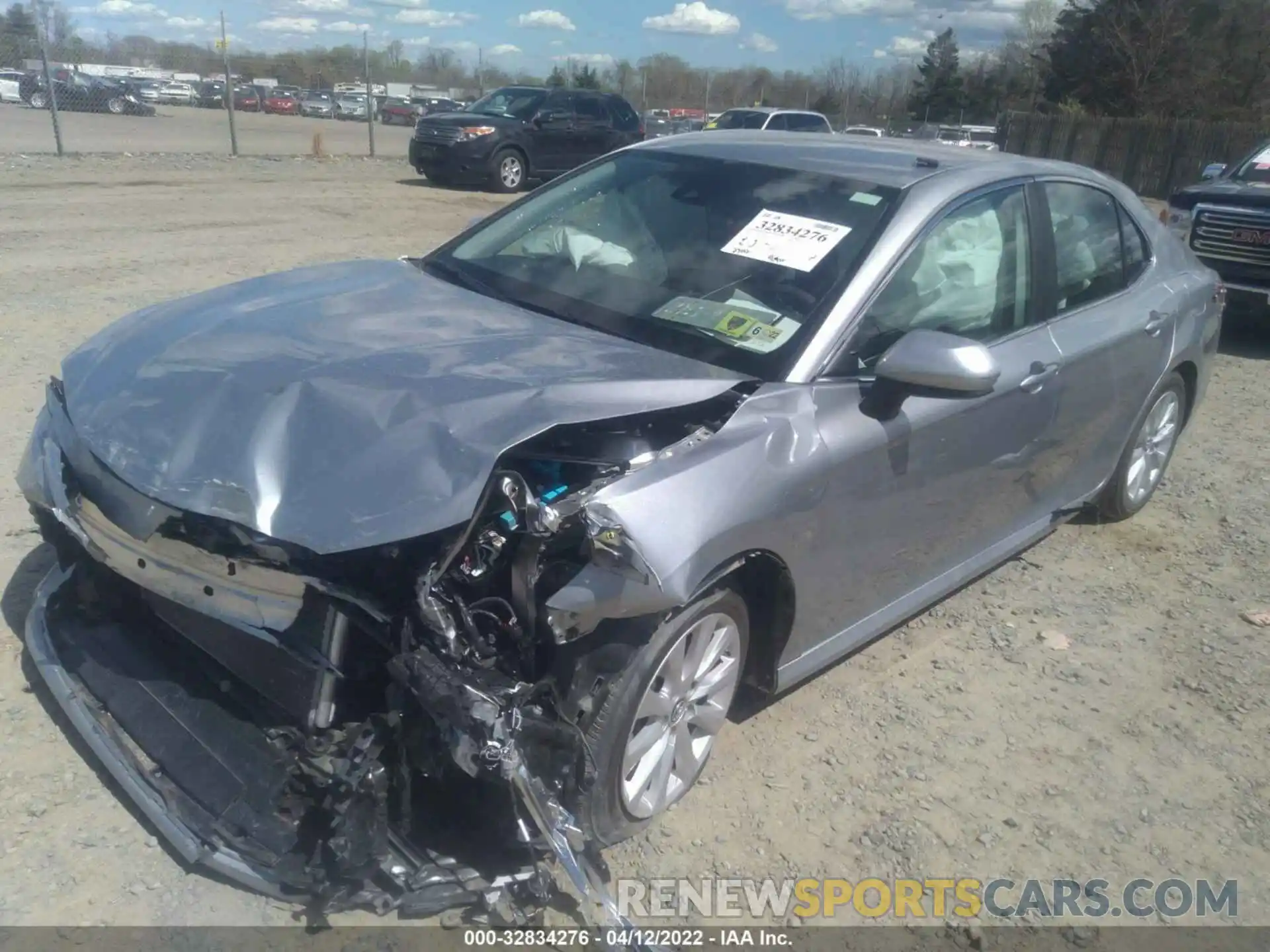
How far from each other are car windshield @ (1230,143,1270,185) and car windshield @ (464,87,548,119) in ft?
35.4

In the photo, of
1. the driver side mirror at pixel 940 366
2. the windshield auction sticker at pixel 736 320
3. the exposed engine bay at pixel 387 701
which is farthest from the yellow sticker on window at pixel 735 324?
the exposed engine bay at pixel 387 701

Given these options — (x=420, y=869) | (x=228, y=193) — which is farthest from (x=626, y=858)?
(x=228, y=193)

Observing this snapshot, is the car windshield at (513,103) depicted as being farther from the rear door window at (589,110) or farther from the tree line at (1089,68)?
the tree line at (1089,68)

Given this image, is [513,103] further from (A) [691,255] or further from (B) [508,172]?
(A) [691,255]

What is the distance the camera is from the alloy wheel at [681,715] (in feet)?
9.39

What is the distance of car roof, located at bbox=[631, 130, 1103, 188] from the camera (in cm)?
382

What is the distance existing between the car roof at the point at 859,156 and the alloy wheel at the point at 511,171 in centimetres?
1336

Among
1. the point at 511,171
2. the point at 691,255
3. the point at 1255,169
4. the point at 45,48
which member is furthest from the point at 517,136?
the point at 691,255

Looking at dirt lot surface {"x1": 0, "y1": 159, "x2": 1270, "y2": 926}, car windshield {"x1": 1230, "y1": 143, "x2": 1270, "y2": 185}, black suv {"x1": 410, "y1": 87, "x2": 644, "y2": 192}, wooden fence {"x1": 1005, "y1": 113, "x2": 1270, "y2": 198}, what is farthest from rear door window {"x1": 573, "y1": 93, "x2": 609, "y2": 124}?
wooden fence {"x1": 1005, "y1": 113, "x2": 1270, "y2": 198}

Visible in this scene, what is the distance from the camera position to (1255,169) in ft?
35.2

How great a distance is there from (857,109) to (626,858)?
52.4 m

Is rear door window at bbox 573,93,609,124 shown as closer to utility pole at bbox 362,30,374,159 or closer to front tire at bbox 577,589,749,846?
utility pole at bbox 362,30,374,159

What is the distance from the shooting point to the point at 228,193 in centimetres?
1436

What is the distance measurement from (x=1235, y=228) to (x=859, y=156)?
7.47 m
